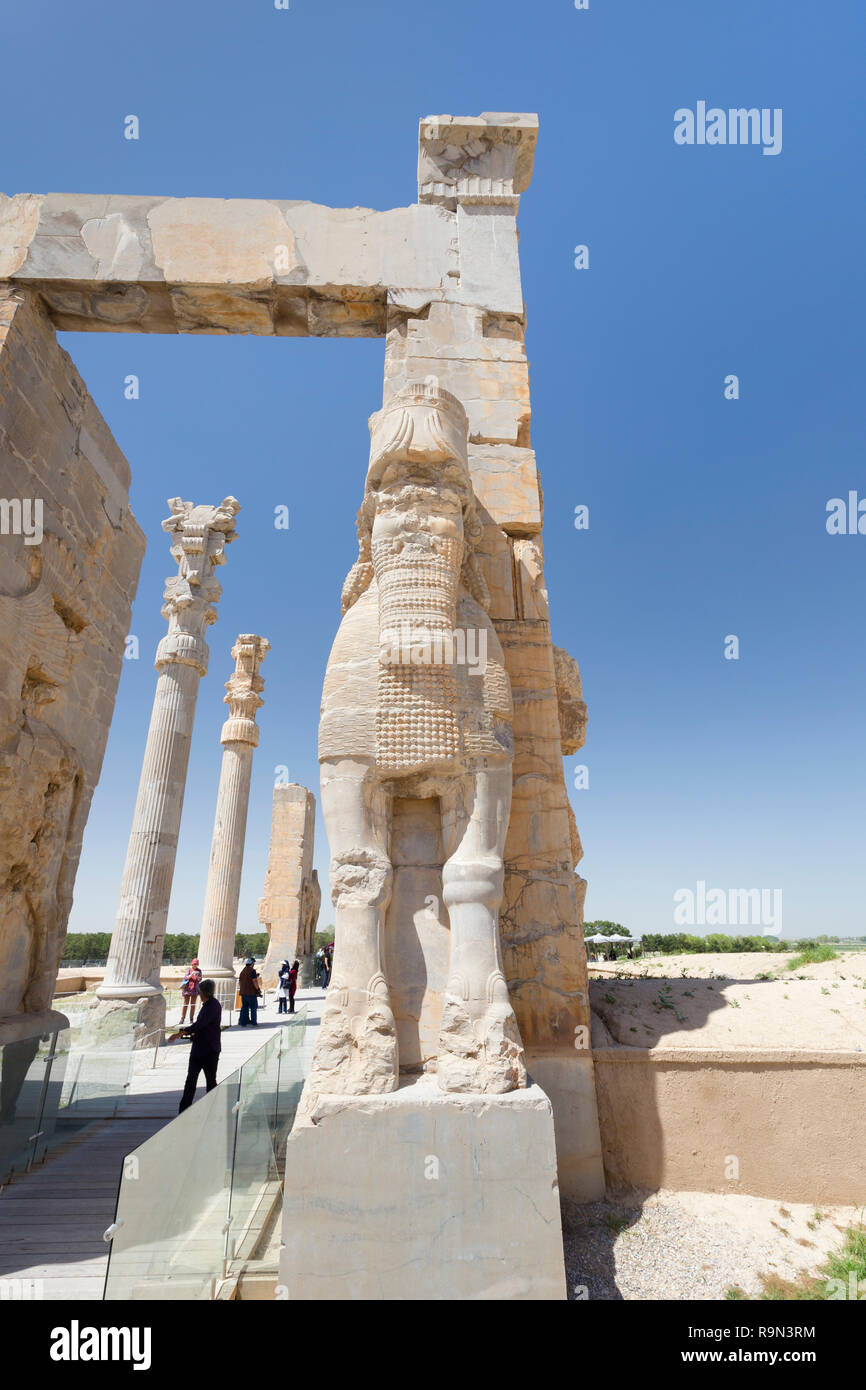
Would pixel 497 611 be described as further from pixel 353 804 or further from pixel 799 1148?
pixel 799 1148

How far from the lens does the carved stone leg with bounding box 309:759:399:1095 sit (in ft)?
9.33

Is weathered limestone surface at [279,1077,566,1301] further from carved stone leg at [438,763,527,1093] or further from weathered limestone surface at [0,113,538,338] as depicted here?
weathered limestone surface at [0,113,538,338]

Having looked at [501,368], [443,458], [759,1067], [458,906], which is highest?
[501,368]

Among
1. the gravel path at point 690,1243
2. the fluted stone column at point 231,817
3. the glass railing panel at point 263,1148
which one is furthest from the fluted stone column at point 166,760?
the gravel path at point 690,1243

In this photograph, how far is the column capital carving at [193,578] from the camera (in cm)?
1335

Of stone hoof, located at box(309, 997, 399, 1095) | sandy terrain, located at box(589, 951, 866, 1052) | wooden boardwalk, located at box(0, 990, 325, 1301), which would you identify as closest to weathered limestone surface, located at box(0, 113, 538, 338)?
stone hoof, located at box(309, 997, 399, 1095)

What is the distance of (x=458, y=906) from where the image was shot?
3.16 meters

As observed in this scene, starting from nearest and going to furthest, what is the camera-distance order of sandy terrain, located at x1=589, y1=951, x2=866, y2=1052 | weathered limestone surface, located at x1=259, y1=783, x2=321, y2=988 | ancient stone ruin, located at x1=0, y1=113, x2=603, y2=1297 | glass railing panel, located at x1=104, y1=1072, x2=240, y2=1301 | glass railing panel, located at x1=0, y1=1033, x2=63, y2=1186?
glass railing panel, located at x1=104, y1=1072, x2=240, y2=1301, ancient stone ruin, located at x1=0, y1=113, x2=603, y2=1297, sandy terrain, located at x1=589, y1=951, x2=866, y2=1052, glass railing panel, located at x1=0, y1=1033, x2=63, y2=1186, weathered limestone surface, located at x1=259, y1=783, x2=321, y2=988

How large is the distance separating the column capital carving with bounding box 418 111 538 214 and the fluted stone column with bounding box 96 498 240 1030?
931 centimetres

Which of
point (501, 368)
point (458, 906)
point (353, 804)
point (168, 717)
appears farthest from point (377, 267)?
point (168, 717)

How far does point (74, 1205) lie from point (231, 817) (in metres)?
12.2

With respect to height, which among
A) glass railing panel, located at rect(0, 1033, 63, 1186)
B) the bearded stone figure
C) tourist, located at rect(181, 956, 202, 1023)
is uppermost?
the bearded stone figure

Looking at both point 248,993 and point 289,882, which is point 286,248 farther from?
point 289,882
